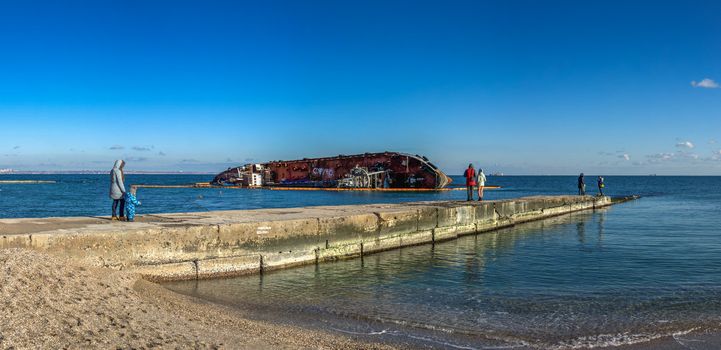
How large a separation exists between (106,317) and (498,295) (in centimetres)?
612

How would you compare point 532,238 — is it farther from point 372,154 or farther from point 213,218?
point 372,154

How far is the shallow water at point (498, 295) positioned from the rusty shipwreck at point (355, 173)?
39.0 meters

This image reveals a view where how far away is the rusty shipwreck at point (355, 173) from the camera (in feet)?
177

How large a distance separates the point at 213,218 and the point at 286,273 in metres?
2.63

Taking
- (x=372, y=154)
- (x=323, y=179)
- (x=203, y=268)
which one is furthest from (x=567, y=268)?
(x=323, y=179)

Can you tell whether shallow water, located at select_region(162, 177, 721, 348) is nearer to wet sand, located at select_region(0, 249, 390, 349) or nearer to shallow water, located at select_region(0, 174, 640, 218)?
wet sand, located at select_region(0, 249, 390, 349)

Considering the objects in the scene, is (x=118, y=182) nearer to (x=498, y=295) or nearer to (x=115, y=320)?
(x=115, y=320)

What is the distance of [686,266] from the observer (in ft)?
38.4

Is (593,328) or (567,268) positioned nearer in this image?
(593,328)

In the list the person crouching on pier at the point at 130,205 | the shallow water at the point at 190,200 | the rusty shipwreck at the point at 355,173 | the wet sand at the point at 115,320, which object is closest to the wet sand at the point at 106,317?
the wet sand at the point at 115,320

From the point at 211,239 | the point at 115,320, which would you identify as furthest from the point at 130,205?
the point at 115,320

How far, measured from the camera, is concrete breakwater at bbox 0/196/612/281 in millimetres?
8547

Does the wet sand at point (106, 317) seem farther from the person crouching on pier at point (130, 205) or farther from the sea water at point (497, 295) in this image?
the person crouching on pier at point (130, 205)

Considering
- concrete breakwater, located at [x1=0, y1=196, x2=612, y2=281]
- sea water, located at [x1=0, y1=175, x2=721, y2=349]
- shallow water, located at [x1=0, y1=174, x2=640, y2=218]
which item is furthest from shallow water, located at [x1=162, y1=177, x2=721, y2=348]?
shallow water, located at [x1=0, y1=174, x2=640, y2=218]
